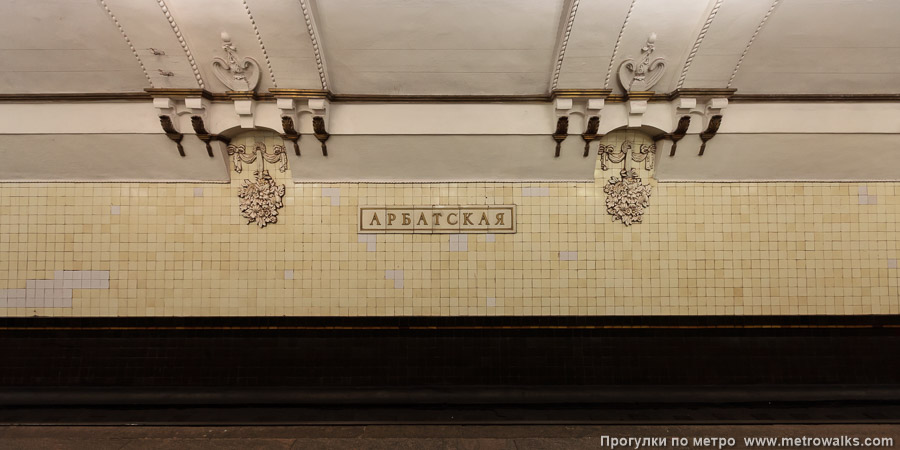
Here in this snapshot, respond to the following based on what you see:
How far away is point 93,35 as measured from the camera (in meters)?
3.74

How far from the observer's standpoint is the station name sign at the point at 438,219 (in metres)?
4.53

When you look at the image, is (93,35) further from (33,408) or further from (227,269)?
(33,408)

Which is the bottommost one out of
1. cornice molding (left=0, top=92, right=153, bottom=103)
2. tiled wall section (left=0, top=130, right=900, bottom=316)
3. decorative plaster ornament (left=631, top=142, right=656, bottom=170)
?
tiled wall section (left=0, top=130, right=900, bottom=316)

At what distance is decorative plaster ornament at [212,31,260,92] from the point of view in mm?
3852

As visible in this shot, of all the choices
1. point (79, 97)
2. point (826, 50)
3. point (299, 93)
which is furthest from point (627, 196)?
point (79, 97)

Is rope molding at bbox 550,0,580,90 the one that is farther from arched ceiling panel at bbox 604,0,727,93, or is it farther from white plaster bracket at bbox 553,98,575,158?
arched ceiling panel at bbox 604,0,727,93

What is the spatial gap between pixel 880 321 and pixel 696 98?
3386 mm

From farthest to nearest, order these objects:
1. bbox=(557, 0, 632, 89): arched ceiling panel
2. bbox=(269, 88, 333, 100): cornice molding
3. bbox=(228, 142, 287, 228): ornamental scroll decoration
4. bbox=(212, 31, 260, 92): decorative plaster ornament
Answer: bbox=(228, 142, 287, 228): ornamental scroll decoration
bbox=(269, 88, 333, 100): cornice molding
bbox=(212, 31, 260, 92): decorative plaster ornament
bbox=(557, 0, 632, 89): arched ceiling panel

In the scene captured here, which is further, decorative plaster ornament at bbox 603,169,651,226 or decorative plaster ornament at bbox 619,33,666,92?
decorative plaster ornament at bbox 603,169,651,226

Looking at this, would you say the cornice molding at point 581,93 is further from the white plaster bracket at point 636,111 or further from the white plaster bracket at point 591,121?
the white plaster bracket at point 636,111

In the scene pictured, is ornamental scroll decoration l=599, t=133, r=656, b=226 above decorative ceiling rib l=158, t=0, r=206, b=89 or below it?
below

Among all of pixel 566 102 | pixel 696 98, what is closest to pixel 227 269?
pixel 566 102

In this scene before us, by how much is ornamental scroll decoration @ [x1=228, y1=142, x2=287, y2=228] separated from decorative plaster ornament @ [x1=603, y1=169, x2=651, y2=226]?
3.68m

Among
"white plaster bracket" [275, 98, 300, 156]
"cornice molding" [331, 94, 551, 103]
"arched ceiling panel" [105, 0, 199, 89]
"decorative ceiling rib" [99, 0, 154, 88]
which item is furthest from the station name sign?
"decorative ceiling rib" [99, 0, 154, 88]
